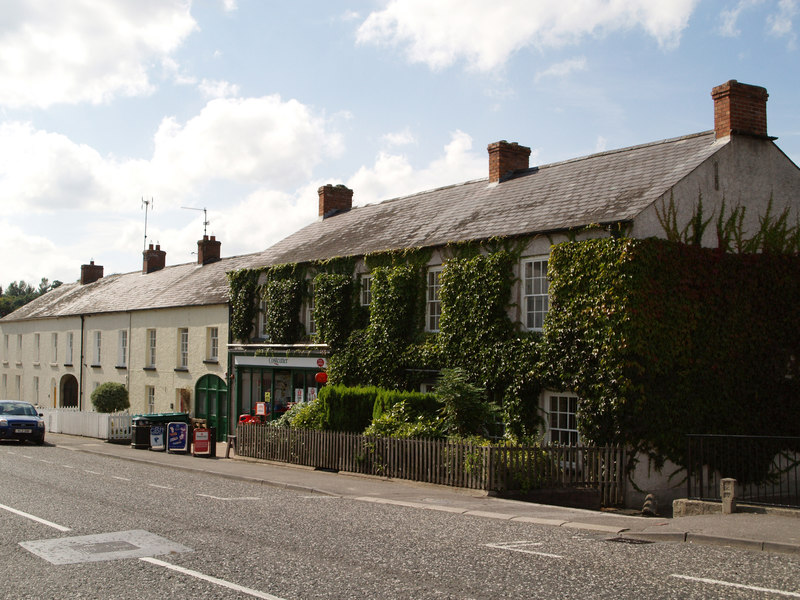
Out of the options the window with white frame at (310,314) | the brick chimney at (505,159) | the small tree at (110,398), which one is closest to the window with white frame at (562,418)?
the brick chimney at (505,159)

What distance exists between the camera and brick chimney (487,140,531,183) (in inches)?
973

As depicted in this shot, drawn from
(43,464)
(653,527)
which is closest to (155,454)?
(43,464)

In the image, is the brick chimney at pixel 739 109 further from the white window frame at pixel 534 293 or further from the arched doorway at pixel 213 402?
the arched doorway at pixel 213 402

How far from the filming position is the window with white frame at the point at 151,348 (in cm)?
3572

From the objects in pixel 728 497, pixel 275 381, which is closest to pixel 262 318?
pixel 275 381

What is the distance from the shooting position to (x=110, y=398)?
117ft

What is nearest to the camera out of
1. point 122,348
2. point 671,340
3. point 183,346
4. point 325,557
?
point 325,557

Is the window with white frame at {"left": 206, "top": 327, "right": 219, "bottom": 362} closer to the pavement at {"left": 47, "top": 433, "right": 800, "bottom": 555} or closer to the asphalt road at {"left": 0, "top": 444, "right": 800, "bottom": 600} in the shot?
the pavement at {"left": 47, "top": 433, "right": 800, "bottom": 555}

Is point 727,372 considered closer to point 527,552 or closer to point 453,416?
point 453,416

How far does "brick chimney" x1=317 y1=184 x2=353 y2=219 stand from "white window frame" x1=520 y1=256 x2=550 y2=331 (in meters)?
14.1

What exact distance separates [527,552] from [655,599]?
2.41m

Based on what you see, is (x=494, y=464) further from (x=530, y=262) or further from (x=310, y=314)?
(x=310, y=314)

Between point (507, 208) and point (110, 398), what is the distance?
22.5 m

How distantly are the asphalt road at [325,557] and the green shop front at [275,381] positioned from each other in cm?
1202
